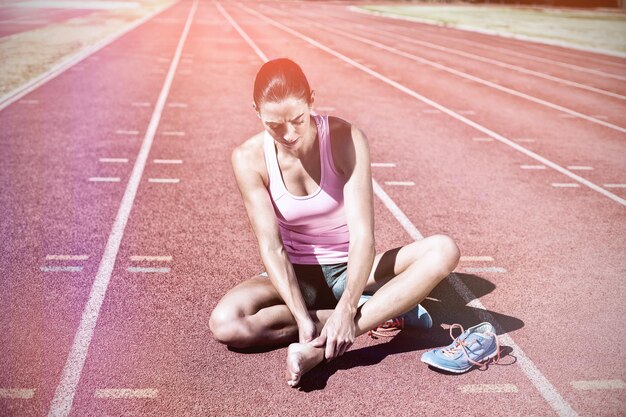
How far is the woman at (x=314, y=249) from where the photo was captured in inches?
139

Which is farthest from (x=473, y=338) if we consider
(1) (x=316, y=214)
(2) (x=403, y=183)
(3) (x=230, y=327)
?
(2) (x=403, y=183)

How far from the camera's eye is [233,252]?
5270 millimetres

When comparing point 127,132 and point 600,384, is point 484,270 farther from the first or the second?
point 127,132

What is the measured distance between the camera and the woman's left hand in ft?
11.2

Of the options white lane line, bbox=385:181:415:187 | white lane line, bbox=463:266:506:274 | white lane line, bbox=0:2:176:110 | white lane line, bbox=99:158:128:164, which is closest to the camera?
white lane line, bbox=463:266:506:274

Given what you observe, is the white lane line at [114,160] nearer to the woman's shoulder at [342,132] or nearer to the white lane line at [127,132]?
the white lane line at [127,132]

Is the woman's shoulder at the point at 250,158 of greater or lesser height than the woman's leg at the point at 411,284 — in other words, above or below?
above

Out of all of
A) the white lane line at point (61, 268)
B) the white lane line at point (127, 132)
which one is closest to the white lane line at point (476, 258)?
the white lane line at point (61, 268)

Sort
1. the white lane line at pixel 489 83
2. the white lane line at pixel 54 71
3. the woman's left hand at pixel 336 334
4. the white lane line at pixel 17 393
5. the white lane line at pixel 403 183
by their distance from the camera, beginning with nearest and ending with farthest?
the white lane line at pixel 17 393, the woman's left hand at pixel 336 334, the white lane line at pixel 403 183, the white lane line at pixel 54 71, the white lane line at pixel 489 83

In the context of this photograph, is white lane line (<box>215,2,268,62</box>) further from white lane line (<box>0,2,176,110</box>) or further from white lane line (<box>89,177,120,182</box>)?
white lane line (<box>89,177,120,182</box>)

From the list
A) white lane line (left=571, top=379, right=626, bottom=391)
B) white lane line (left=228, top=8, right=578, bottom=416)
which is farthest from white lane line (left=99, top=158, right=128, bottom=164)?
white lane line (left=571, top=379, right=626, bottom=391)

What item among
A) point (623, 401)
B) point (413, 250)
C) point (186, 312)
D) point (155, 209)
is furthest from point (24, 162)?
point (623, 401)

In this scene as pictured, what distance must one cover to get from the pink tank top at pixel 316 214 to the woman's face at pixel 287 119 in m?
0.24

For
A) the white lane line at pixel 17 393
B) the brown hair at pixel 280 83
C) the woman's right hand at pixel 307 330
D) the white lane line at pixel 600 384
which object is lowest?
the white lane line at pixel 600 384
